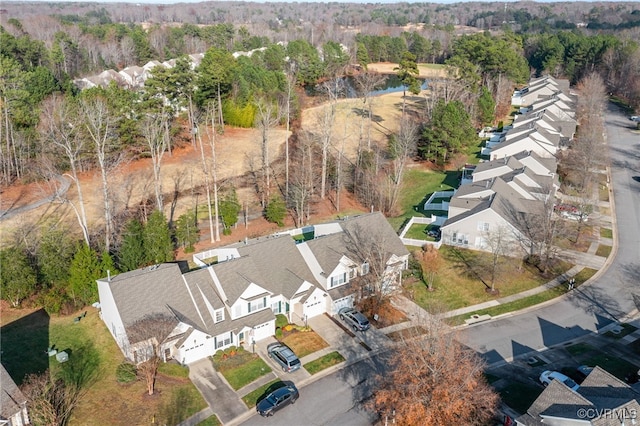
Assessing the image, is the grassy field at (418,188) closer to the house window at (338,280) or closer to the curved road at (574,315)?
the house window at (338,280)

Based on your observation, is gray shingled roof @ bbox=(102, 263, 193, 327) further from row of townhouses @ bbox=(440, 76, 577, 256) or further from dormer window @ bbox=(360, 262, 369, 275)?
row of townhouses @ bbox=(440, 76, 577, 256)

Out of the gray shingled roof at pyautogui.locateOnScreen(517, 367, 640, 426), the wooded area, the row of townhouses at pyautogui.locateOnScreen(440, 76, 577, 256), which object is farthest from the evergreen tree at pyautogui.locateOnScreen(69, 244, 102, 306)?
the row of townhouses at pyautogui.locateOnScreen(440, 76, 577, 256)

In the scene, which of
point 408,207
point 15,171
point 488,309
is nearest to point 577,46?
point 408,207

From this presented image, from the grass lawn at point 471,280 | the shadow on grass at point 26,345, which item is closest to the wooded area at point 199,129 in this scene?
the shadow on grass at point 26,345

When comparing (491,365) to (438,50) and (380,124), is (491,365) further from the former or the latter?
(438,50)

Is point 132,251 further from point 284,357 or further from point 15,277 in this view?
point 284,357

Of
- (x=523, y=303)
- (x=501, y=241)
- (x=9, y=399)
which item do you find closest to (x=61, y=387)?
(x=9, y=399)
